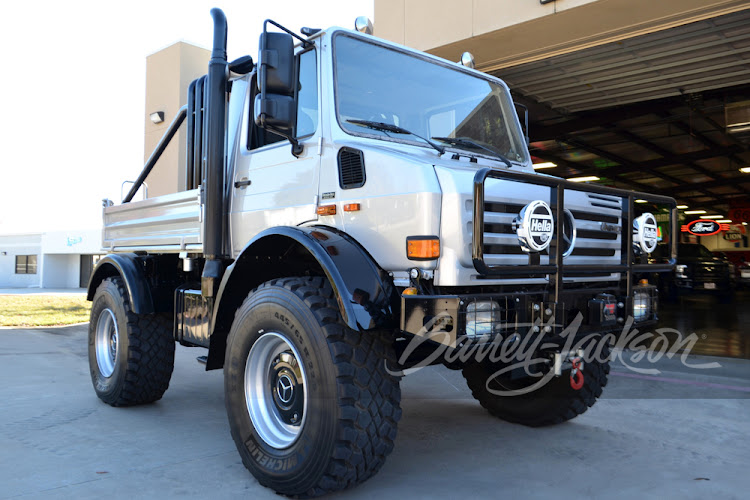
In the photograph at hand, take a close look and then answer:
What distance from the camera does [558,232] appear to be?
3.23m

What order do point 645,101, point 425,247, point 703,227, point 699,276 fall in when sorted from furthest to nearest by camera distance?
1. point 703,227
2. point 699,276
3. point 645,101
4. point 425,247

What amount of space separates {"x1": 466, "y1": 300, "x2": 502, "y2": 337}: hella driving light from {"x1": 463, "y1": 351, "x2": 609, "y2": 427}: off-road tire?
51.9 inches

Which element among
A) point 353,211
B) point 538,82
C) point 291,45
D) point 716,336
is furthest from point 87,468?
point 716,336

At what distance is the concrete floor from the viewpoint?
349 centimetres

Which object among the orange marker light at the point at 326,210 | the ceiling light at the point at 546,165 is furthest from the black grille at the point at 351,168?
the ceiling light at the point at 546,165

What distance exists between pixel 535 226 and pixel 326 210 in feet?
4.02

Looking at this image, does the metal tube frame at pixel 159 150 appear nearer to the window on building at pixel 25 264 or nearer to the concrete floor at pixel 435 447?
the concrete floor at pixel 435 447

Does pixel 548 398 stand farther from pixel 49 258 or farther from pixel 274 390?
pixel 49 258

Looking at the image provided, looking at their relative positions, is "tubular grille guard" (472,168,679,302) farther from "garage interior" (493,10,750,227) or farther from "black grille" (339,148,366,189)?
"garage interior" (493,10,750,227)

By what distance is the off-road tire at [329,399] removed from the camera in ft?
9.97

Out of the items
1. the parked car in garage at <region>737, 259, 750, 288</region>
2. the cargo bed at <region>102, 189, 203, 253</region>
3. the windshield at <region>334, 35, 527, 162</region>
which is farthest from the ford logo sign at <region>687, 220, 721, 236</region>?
the cargo bed at <region>102, 189, 203, 253</region>

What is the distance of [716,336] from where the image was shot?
10.3 m

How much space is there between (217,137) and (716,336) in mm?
9264

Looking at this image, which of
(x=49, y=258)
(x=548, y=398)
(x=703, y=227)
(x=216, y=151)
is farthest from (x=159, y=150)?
(x=49, y=258)
